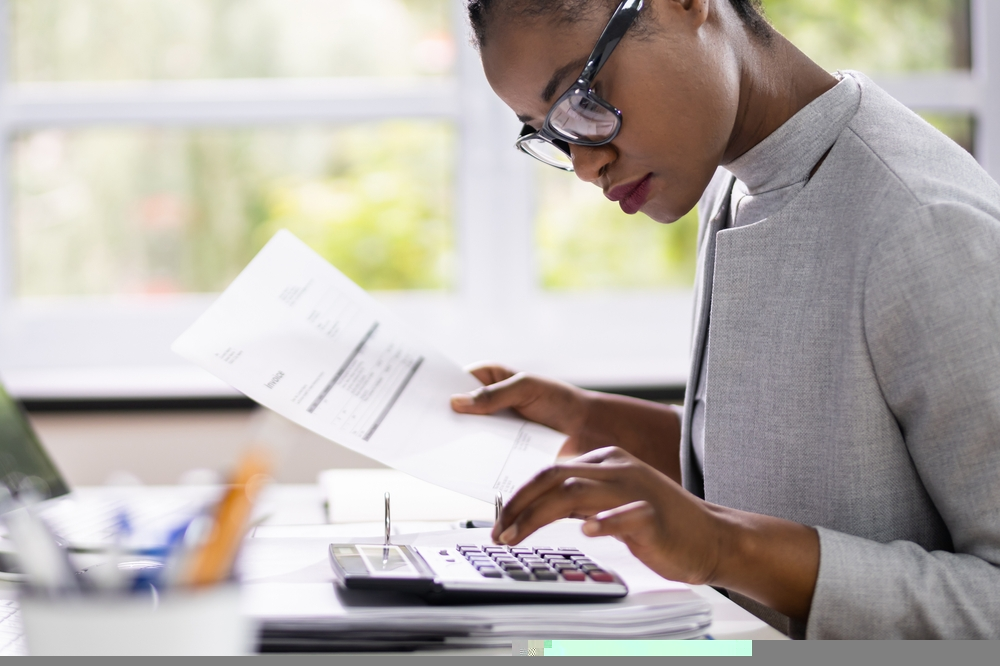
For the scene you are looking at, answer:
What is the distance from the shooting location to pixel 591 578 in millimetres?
607

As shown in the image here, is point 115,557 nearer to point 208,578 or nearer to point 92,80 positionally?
point 208,578

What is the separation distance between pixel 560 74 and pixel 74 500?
2.60ft

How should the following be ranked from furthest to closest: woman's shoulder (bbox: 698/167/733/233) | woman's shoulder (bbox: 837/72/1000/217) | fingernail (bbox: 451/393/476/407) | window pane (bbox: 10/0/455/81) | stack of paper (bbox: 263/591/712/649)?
window pane (bbox: 10/0/455/81) → woman's shoulder (bbox: 698/167/733/233) → fingernail (bbox: 451/393/476/407) → woman's shoulder (bbox: 837/72/1000/217) → stack of paper (bbox: 263/591/712/649)

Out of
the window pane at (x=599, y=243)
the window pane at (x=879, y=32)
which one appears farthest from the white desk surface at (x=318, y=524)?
the window pane at (x=879, y=32)

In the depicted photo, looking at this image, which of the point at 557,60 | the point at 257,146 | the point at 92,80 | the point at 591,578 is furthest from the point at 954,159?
the point at 92,80

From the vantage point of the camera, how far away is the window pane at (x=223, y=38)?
199cm

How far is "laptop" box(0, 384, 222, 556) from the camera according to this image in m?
0.85

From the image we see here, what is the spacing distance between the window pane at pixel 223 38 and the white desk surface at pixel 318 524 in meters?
1.14

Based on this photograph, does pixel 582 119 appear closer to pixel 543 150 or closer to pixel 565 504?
pixel 543 150

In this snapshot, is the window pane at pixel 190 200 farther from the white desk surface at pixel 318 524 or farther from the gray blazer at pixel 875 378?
the gray blazer at pixel 875 378

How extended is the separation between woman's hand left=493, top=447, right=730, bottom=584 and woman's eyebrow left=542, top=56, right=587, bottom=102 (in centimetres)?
39

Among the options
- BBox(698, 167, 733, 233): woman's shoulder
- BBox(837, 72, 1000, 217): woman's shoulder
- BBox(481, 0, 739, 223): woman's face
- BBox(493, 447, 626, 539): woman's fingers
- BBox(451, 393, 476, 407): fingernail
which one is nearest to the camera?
BBox(493, 447, 626, 539): woman's fingers

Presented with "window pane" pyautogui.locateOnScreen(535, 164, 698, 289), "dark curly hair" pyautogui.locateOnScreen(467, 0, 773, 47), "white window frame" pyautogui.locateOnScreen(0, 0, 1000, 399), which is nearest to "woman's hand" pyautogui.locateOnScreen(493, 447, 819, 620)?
"dark curly hair" pyautogui.locateOnScreen(467, 0, 773, 47)

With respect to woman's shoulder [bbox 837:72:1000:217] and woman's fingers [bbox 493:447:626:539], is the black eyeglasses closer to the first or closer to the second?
woman's shoulder [bbox 837:72:1000:217]
